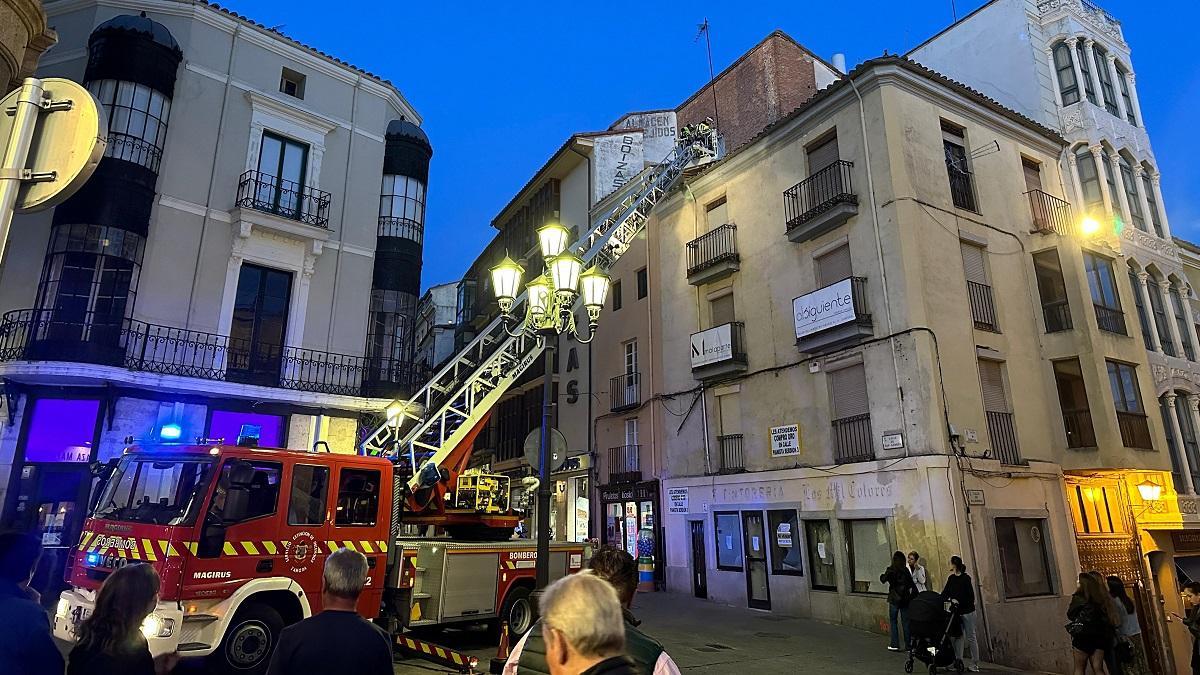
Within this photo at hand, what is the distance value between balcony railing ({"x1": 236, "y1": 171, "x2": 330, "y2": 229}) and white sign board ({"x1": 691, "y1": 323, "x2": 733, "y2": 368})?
11054mm

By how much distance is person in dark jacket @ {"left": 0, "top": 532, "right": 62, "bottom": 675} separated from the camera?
131 inches

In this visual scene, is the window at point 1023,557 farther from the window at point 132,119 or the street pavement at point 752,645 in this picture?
the window at point 132,119

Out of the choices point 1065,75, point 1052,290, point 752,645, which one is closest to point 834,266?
point 1052,290

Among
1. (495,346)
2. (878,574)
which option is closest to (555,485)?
(495,346)

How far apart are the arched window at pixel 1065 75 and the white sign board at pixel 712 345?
13349mm

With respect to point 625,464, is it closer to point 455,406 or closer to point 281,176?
point 455,406

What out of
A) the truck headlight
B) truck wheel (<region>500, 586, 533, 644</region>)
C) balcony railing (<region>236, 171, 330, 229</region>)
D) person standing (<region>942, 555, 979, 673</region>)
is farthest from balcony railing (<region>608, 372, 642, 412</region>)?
the truck headlight

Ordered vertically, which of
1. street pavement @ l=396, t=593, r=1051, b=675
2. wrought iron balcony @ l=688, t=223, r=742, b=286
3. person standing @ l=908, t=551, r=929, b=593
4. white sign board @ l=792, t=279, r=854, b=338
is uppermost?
wrought iron balcony @ l=688, t=223, r=742, b=286

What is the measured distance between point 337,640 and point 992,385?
1710 centimetres

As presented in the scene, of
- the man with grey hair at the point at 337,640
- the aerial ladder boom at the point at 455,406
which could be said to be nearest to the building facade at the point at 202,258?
the aerial ladder boom at the point at 455,406

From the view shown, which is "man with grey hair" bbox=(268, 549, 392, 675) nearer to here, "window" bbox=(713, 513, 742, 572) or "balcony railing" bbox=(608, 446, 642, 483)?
"window" bbox=(713, 513, 742, 572)

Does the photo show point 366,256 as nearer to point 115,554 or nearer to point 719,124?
point 115,554

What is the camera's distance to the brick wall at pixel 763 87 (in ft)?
78.9

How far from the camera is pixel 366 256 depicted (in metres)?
18.6
